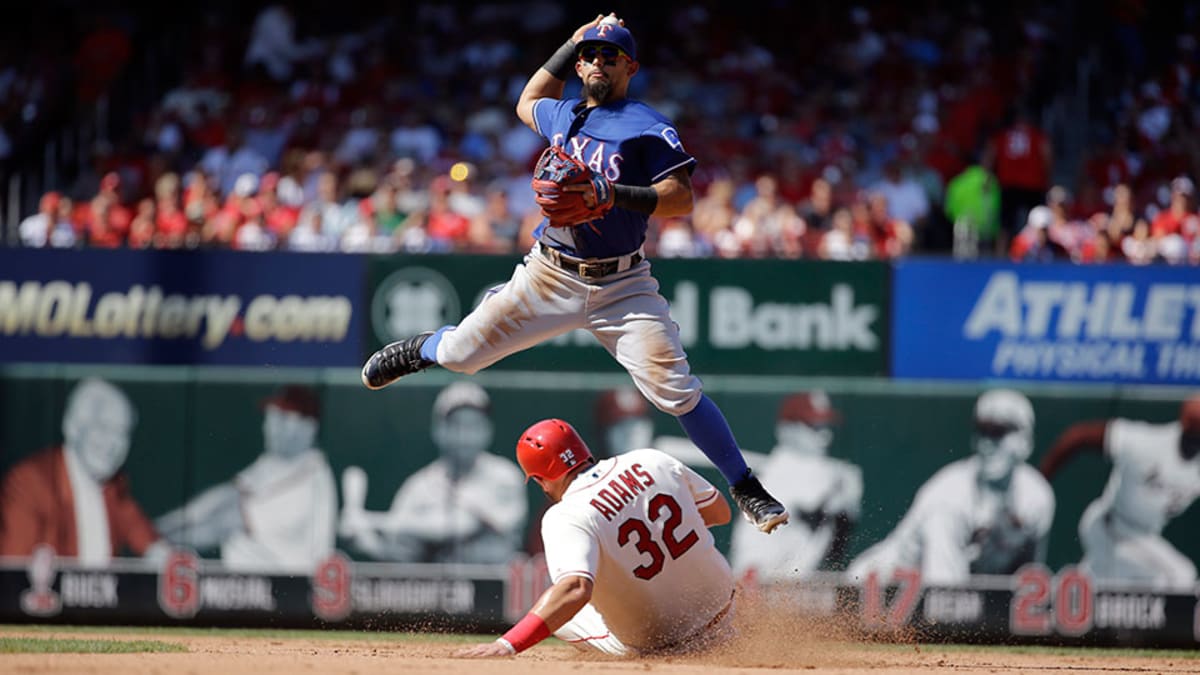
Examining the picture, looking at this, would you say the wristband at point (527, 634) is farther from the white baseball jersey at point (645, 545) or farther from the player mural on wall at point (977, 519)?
the player mural on wall at point (977, 519)

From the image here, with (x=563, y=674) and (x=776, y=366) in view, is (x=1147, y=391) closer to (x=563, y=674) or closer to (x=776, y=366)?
Result: (x=776, y=366)

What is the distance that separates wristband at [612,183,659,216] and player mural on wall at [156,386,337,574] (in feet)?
16.3

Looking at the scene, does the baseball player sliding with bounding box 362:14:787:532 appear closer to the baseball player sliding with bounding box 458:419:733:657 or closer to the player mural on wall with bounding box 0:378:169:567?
the baseball player sliding with bounding box 458:419:733:657

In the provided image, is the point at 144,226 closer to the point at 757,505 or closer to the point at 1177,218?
the point at 757,505

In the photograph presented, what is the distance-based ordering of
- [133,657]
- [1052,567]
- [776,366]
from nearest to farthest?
[133,657] → [1052,567] → [776,366]

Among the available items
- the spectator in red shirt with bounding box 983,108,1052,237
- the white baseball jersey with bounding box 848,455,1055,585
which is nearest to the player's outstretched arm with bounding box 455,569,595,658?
the white baseball jersey with bounding box 848,455,1055,585

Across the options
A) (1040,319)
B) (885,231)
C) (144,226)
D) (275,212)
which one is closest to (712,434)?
(1040,319)

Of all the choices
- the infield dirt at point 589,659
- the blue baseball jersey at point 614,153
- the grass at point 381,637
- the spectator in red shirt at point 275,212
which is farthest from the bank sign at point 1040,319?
the blue baseball jersey at point 614,153

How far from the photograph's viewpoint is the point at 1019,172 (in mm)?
14727

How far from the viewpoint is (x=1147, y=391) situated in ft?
36.0

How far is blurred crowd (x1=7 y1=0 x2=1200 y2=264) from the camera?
13.7 m

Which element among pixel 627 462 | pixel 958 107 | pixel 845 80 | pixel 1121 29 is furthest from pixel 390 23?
pixel 627 462

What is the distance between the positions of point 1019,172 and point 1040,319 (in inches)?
94.3

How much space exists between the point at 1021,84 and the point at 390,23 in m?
6.57
